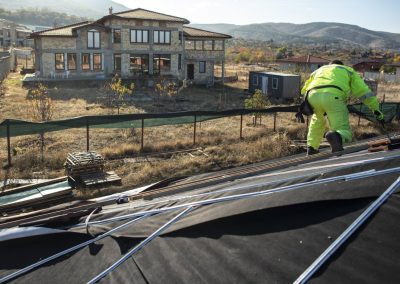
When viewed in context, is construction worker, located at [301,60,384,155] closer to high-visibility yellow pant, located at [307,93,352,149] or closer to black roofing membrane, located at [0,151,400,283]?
high-visibility yellow pant, located at [307,93,352,149]

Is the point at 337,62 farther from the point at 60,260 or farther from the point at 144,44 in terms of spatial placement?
the point at 144,44

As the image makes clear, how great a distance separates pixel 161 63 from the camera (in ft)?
138

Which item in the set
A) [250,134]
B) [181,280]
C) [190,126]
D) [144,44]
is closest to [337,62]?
[181,280]

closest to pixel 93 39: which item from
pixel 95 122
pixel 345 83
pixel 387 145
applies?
pixel 95 122

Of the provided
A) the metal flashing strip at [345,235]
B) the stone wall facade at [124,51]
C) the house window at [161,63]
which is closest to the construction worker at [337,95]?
the metal flashing strip at [345,235]

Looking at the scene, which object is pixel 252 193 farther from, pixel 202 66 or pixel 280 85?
pixel 202 66

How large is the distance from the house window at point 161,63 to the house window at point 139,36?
1.89 meters

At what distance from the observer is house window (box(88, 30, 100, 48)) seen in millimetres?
38156

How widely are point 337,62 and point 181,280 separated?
20.9ft

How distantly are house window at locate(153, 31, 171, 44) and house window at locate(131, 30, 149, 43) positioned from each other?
738 millimetres

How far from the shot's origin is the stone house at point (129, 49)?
122 feet

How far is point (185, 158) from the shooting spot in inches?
571

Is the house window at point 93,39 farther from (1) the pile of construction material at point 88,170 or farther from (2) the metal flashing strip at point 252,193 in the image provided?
(2) the metal flashing strip at point 252,193

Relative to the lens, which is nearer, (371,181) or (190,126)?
(371,181)
